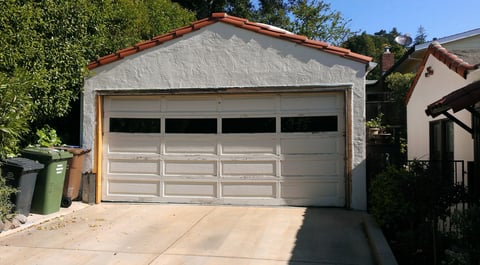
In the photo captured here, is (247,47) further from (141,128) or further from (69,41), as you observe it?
(69,41)

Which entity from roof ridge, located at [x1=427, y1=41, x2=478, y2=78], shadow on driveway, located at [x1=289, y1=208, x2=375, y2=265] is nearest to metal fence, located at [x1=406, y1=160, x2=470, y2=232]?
shadow on driveway, located at [x1=289, y1=208, x2=375, y2=265]

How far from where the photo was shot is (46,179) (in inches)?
305

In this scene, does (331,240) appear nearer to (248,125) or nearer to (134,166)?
(248,125)

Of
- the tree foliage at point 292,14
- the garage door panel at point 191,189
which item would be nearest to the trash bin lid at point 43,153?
the garage door panel at point 191,189

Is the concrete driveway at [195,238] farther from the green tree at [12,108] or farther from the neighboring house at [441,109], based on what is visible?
the neighboring house at [441,109]

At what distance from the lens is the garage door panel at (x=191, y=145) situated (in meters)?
9.03

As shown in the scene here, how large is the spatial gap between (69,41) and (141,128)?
7.47 ft

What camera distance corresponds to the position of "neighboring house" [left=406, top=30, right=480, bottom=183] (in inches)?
246

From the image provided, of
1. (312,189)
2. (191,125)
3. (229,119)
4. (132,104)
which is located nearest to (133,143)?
(132,104)

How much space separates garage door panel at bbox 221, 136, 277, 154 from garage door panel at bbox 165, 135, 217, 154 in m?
0.25

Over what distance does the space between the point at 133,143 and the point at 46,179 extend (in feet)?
6.55

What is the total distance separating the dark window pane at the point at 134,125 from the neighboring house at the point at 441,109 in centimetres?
521

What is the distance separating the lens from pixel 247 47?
8.80 m

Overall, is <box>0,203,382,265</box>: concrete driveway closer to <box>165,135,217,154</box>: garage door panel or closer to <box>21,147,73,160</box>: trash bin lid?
<box>21,147,73,160</box>: trash bin lid
